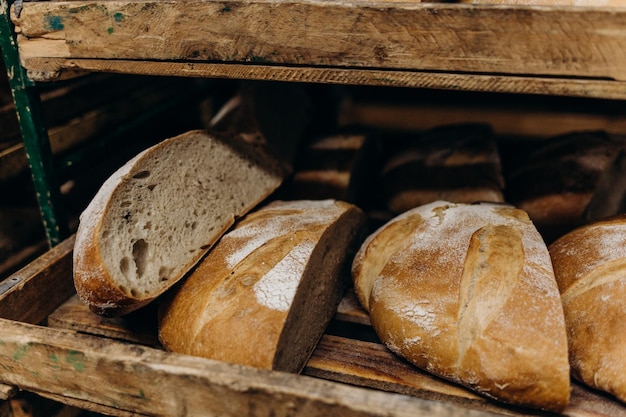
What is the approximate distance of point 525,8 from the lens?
1071 mm

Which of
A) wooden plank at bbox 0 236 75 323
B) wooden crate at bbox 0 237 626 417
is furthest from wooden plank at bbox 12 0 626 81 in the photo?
wooden crate at bbox 0 237 626 417

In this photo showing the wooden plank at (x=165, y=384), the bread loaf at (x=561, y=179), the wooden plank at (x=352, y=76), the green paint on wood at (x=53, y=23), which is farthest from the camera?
the bread loaf at (x=561, y=179)

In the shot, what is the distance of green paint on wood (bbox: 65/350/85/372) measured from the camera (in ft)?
3.79

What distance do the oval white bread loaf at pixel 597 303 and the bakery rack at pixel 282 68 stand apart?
83mm

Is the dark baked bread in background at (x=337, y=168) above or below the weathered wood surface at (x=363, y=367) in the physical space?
above

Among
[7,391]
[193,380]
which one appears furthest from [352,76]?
[7,391]

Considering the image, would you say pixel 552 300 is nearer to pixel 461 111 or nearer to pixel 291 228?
pixel 291 228

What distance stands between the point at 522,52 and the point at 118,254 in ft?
3.50

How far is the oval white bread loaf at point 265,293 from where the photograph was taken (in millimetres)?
1224

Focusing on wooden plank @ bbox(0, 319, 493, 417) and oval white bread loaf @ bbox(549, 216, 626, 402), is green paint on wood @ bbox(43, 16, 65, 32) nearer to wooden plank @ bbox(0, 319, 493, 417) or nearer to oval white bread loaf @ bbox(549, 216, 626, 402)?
wooden plank @ bbox(0, 319, 493, 417)

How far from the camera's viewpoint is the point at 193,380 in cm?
107

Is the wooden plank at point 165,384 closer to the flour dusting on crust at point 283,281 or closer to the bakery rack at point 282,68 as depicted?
the bakery rack at point 282,68

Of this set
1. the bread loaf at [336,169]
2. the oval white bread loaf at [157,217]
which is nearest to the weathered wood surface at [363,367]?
the oval white bread loaf at [157,217]

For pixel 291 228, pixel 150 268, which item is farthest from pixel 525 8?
pixel 150 268
